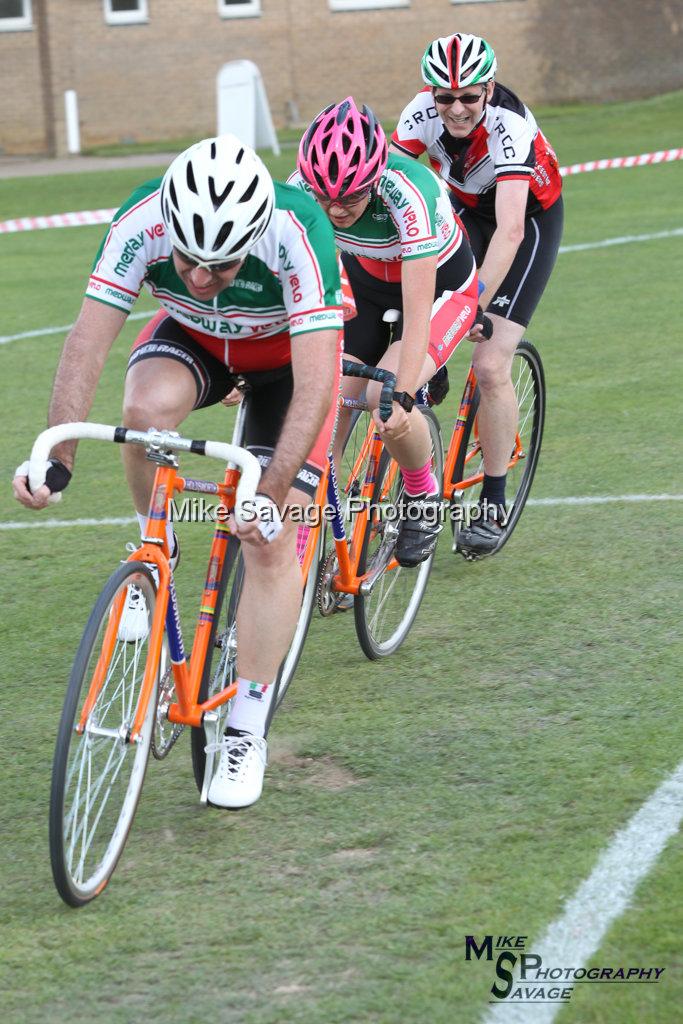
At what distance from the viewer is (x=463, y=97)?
562 centimetres

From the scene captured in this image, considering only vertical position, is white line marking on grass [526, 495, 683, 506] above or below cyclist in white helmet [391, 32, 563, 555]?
below

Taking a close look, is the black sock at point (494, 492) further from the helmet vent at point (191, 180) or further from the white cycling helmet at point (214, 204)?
the helmet vent at point (191, 180)

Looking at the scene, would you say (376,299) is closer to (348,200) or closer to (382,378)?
(348,200)

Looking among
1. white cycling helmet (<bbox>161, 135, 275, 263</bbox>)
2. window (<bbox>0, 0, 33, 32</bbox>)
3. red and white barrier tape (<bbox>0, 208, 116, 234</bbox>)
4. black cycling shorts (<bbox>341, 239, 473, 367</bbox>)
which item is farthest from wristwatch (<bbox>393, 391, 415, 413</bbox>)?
window (<bbox>0, 0, 33, 32</bbox>)

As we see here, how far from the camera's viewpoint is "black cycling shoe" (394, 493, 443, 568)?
518cm

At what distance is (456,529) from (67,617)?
1.71 meters

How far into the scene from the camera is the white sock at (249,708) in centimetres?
392

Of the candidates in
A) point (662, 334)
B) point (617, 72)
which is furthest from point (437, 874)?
point (617, 72)

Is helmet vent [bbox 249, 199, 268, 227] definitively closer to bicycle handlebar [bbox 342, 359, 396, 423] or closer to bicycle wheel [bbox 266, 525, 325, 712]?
bicycle handlebar [bbox 342, 359, 396, 423]

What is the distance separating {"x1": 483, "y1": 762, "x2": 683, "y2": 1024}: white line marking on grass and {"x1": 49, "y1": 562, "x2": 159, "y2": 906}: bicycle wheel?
41.4 inches

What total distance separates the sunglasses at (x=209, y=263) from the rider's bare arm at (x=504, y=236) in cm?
223

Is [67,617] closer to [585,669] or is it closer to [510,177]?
[585,669]

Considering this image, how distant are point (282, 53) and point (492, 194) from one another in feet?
96.6

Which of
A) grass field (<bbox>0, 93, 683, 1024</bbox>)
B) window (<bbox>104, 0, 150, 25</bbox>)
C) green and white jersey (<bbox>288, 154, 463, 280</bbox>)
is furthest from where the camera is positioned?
window (<bbox>104, 0, 150, 25</bbox>)
